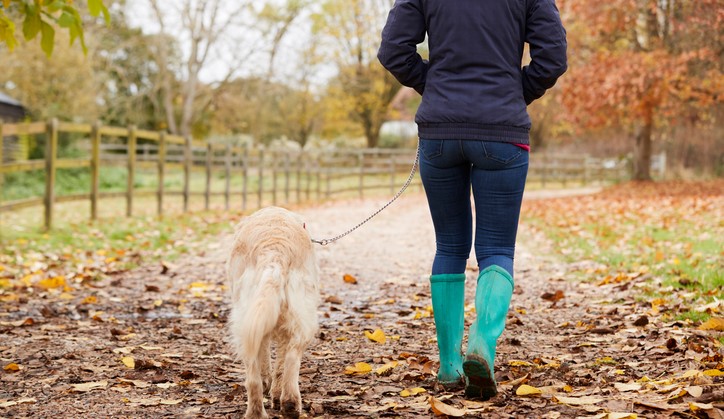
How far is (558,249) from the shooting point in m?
8.71

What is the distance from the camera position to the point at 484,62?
10.2 feet

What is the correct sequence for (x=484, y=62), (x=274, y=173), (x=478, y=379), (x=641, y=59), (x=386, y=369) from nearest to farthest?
1. (x=478, y=379)
2. (x=484, y=62)
3. (x=386, y=369)
4. (x=641, y=59)
5. (x=274, y=173)

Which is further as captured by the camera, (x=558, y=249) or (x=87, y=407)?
(x=558, y=249)

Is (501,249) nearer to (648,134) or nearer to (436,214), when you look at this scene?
(436,214)

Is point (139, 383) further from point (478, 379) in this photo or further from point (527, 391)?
point (527, 391)

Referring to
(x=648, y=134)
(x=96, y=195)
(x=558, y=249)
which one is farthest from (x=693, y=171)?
(x=96, y=195)

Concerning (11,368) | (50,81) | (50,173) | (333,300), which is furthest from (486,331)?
(50,81)

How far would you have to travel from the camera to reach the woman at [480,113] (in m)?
3.10

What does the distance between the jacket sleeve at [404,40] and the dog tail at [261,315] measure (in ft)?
3.72

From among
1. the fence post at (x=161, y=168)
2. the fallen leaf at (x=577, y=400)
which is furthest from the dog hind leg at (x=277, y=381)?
the fence post at (x=161, y=168)

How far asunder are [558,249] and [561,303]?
3.33m

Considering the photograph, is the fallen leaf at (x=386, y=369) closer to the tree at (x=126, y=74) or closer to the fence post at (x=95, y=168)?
the fence post at (x=95, y=168)

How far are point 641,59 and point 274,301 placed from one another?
17402mm

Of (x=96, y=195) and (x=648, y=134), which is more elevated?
(x=648, y=134)
